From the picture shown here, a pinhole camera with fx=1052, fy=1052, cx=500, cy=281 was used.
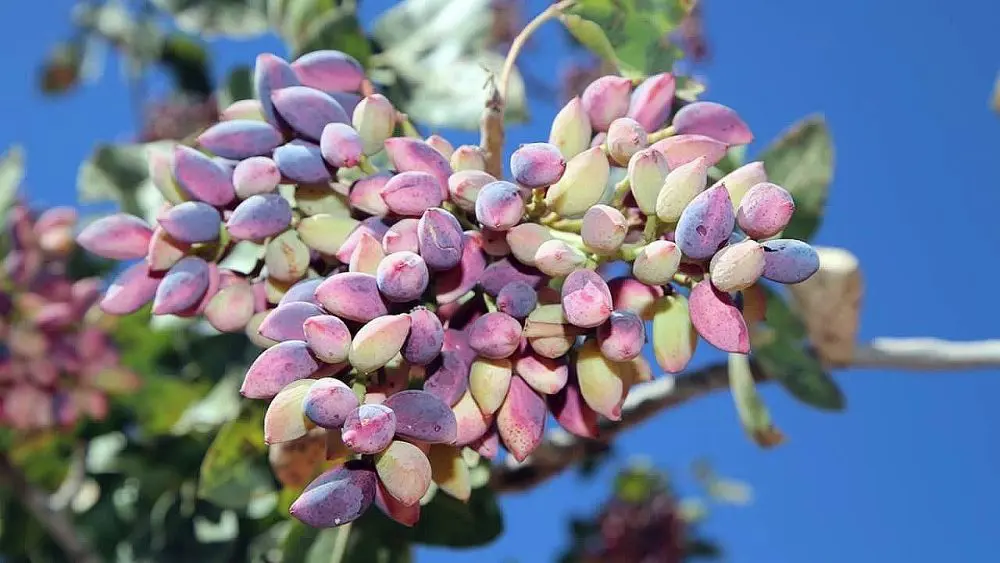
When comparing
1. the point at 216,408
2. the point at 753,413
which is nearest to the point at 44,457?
the point at 216,408

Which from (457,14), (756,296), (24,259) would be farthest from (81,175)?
(756,296)

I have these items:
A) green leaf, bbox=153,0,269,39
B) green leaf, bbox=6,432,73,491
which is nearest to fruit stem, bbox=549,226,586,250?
green leaf, bbox=153,0,269,39

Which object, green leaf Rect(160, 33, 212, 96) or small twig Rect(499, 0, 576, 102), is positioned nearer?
small twig Rect(499, 0, 576, 102)

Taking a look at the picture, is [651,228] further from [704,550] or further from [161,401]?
[704,550]

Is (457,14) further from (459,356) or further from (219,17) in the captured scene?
(459,356)

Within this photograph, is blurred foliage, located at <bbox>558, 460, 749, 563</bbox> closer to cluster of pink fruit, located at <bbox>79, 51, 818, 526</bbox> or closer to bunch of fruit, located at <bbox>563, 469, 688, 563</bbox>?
bunch of fruit, located at <bbox>563, 469, 688, 563</bbox>

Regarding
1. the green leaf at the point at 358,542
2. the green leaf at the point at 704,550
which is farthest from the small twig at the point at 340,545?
the green leaf at the point at 704,550

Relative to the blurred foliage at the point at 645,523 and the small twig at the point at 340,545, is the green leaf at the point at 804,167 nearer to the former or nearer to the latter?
the small twig at the point at 340,545
